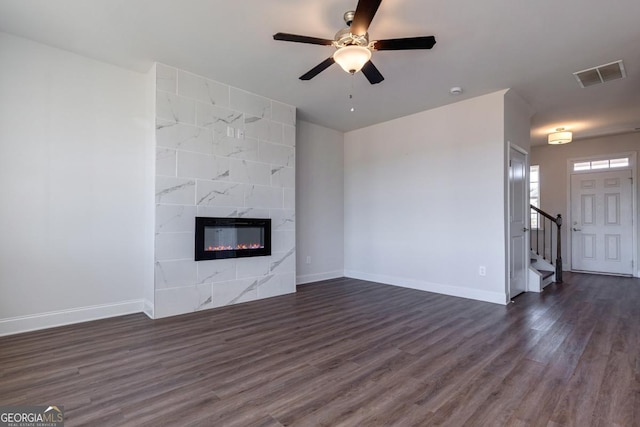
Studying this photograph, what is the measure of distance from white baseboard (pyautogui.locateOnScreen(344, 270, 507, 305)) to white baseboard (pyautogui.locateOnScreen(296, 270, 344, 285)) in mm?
234

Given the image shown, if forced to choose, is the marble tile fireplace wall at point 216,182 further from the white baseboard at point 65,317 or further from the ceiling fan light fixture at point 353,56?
the ceiling fan light fixture at point 353,56

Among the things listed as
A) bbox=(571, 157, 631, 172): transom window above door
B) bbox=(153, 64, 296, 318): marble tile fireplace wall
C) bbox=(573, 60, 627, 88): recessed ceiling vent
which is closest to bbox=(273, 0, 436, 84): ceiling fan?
bbox=(153, 64, 296, 318): marble tile fireplace wall

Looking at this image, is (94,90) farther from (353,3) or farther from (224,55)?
(353,3)

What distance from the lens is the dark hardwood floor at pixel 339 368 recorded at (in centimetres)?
186

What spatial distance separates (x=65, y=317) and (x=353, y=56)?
3.86 metres

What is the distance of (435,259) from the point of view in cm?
496

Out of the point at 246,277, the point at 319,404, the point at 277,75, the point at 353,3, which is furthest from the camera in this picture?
the point at 246,277

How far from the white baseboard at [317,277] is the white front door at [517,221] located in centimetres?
290

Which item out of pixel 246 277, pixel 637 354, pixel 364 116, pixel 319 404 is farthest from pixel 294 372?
pixel 364 116

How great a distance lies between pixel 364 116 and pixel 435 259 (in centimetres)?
261

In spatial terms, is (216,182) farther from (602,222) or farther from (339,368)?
(602,222)

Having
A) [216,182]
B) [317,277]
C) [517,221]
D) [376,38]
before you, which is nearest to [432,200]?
[517,221]

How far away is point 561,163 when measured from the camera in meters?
7.09

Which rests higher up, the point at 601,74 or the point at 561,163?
the point at 601,74
